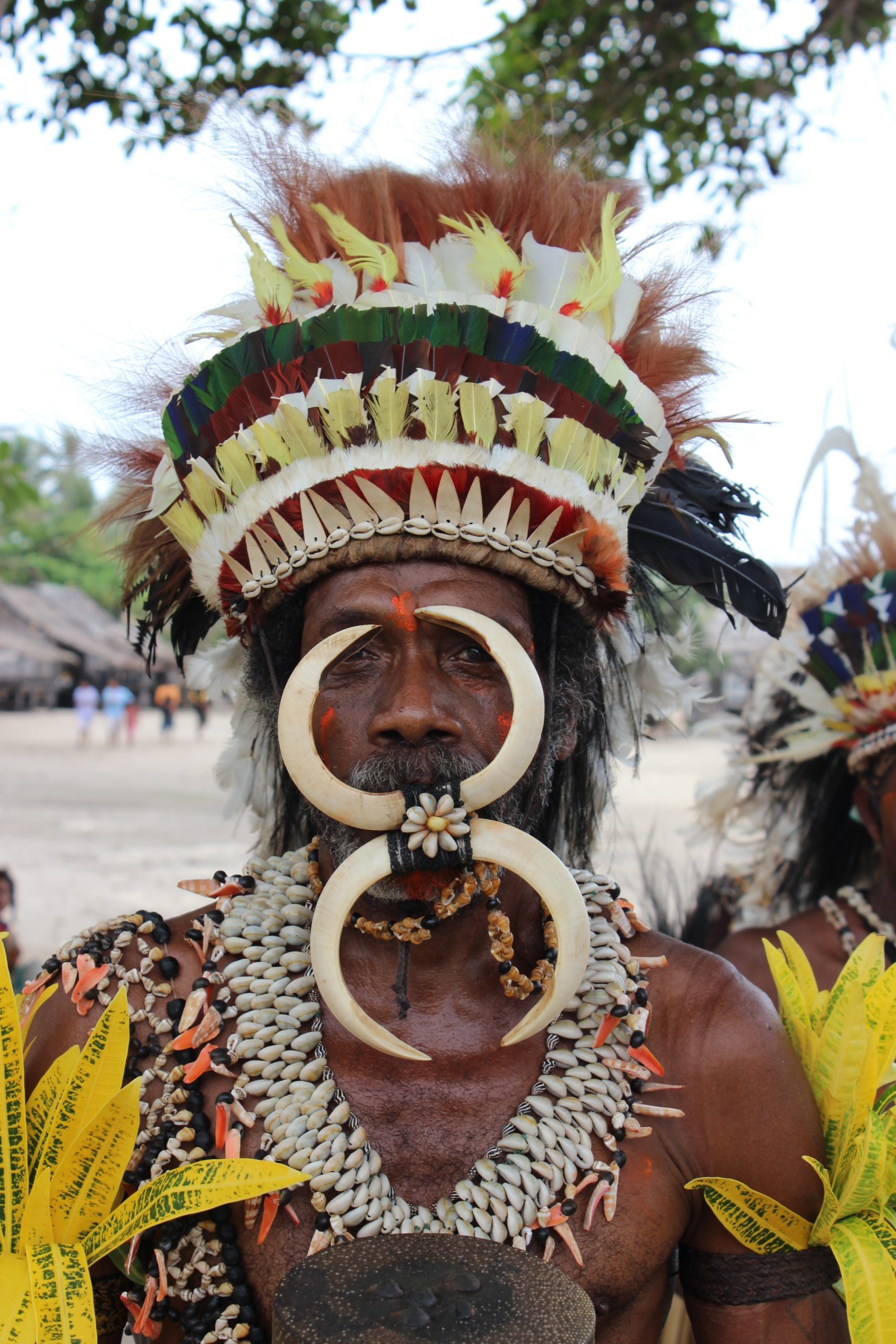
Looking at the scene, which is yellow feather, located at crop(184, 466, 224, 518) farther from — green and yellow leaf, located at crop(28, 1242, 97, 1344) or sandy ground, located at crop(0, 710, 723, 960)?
green and yellow leaf, located at crop(28, 1242, 97, 1344)

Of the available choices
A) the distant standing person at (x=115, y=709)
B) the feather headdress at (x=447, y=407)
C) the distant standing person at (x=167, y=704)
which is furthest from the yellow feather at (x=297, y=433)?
the distant standing person at (x=115, y=709)

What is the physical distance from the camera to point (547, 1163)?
1854 millimetres

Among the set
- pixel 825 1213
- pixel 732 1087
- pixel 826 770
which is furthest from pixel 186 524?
pixel 826 770

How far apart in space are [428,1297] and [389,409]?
138cm

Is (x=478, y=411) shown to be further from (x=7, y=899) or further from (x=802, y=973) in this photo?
(x=7, y=899)

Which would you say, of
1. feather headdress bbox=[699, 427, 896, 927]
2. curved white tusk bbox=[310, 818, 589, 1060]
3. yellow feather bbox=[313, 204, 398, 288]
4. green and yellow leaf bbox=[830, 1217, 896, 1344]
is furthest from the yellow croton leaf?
feather headdress bbox=[699, 427, 896, 927]

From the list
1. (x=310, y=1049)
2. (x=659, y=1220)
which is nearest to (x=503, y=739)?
(x=310, y=1049)

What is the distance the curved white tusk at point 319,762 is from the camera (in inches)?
71.8

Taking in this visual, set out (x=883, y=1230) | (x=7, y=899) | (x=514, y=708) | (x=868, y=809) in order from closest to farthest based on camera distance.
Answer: (x=883, y=1230)
(x=514, y=708)
(x=868, y=809)
(x=7, y=899)

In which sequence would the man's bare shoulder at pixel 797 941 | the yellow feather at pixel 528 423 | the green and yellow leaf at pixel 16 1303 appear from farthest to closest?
1. the man's bare shoulder at pixel 797 941
2. the yellow feather at pixel 528 423
3. the green and yellow leaf at pixel 16 1303

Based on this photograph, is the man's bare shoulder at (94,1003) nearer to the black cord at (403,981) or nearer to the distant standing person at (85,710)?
the black cord at (403,981)

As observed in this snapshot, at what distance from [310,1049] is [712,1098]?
0.72 m

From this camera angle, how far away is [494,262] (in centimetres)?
208

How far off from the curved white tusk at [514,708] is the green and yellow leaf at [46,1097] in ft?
2.42
